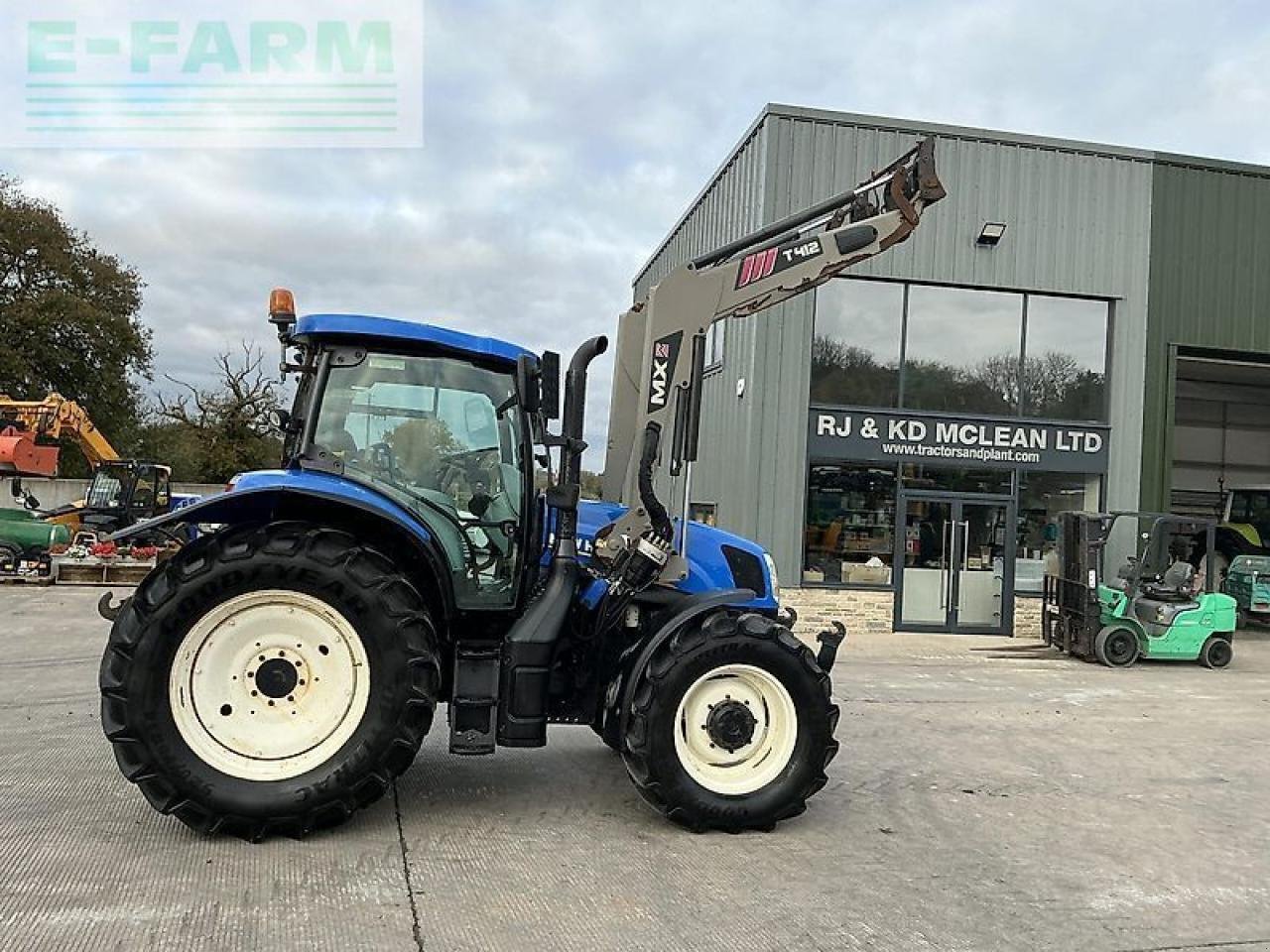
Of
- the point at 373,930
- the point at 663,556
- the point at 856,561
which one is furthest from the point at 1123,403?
the point at 373,930

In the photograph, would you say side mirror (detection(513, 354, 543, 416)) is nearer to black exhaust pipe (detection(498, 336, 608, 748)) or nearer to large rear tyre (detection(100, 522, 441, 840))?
black exhaust pipe (detection(498, 336, 608, 748))

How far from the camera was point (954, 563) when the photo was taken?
14.8m

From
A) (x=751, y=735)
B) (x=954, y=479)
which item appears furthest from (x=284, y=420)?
(x=954, y=479)

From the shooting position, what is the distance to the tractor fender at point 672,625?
4883 millimetres

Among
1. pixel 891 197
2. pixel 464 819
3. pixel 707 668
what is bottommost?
pixel 464 819

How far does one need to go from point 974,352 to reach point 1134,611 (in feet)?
14.6

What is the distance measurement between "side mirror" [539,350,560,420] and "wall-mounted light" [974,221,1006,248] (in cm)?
1144

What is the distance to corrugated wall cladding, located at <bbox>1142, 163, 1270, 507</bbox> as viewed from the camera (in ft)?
50.5

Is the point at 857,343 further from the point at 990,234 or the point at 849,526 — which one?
the point at 849,526

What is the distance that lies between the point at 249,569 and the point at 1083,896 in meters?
4.00

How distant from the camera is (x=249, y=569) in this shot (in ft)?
14.8

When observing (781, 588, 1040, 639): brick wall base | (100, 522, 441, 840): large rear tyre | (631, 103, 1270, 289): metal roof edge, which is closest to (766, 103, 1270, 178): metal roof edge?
(631, 103, 1270, 289): metal roof edge

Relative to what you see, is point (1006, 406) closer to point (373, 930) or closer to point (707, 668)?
point (707, 668)

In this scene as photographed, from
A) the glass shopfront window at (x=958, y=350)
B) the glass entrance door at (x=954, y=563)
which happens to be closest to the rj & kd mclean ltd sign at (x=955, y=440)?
the glass shopfront window at (x=958, y=350)
